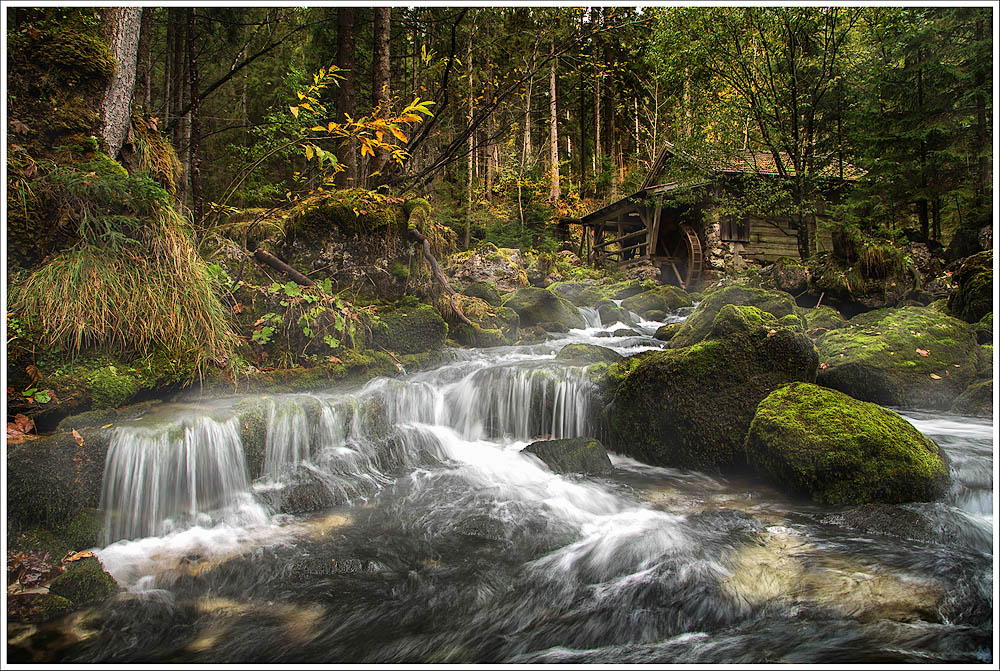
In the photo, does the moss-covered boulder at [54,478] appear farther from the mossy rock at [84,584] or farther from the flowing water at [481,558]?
the mossy rock at [84,584]

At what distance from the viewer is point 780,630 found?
2.78 metres

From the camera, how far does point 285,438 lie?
4.63 meters

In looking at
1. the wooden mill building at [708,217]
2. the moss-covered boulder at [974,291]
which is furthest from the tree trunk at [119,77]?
the wooden mill building at [708,217]

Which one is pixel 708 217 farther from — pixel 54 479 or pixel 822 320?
pixel 54 479

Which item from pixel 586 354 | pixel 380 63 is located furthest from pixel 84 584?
pixel 380 63

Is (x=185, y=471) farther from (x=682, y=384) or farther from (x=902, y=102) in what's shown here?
(x=902, y=102)

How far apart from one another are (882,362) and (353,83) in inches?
384

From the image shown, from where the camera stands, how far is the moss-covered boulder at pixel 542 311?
458 inches

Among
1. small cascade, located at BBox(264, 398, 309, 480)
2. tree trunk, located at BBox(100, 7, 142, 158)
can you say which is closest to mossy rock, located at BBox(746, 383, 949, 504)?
small cascade, located at BBox(264, 398, 309, 480)

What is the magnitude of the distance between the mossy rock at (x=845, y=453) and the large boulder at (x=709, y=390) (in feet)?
1.51

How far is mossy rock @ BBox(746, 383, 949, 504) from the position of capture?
4078 millimetres

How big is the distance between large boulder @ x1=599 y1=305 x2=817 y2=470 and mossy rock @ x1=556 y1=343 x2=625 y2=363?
1846 mm

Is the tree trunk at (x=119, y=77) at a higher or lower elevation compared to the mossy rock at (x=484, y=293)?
higher

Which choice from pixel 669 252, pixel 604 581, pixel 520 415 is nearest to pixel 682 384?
pixel 520 415
